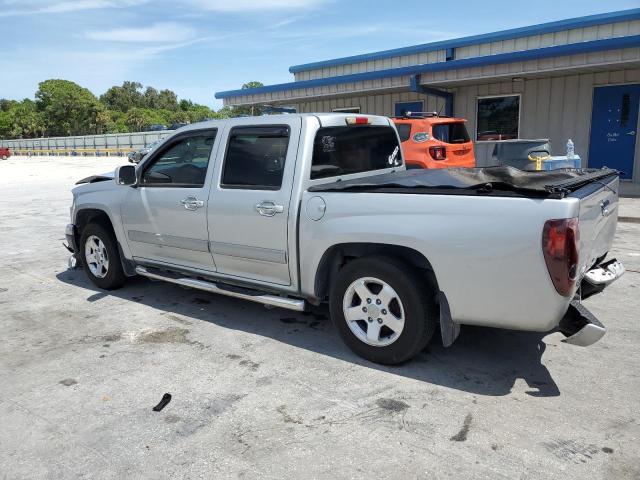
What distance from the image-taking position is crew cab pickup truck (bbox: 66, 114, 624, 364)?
3.17 metres

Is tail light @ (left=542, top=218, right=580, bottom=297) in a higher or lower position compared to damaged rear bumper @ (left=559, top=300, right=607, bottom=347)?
higher

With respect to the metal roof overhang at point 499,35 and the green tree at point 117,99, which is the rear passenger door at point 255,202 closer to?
the metal roof overhang at point 499,35

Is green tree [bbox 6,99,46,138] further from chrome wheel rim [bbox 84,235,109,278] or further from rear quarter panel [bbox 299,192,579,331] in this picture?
rear quarter panel [bbox 299,192,579,331]

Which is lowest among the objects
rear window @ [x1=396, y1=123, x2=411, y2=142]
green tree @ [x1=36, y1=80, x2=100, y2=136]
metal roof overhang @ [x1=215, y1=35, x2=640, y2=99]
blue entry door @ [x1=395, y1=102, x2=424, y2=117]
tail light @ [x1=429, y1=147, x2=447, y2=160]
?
tail light @ [x1=429, y1=147, x2=447, y2=160]

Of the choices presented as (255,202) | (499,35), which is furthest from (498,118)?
(255,202)

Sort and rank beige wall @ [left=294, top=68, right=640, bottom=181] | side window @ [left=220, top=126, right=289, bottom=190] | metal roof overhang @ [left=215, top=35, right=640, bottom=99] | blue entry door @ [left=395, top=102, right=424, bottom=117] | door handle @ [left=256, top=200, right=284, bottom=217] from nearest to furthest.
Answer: door handle @ [left=256, top=200, right=284, bottom=217] → side window @ [left=220, top=126, right=289, bottom=190] → metal roof overhang @ [left=215, top=35, right=640, bottom=99] → beige wall @ [left=294, top=68, right=640, bottom=181] → blue entry door @ [left=395, top=102, right=424, bottom=117]

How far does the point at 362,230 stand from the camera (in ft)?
12.1

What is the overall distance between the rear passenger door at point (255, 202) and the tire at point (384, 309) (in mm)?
584

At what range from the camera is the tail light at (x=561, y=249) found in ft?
9.77

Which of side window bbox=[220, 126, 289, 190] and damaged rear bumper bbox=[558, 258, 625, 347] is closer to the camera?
damaged rear bumper bbox=[558, 258, 625, 347]

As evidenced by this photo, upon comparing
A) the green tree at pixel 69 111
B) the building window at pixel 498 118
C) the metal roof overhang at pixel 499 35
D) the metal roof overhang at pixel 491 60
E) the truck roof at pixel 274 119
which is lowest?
the truck roof at pixel 274 119

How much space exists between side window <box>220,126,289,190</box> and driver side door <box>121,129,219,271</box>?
0.67 feet

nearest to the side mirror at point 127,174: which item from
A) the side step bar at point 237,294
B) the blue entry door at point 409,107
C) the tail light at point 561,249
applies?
the side step bar at point 237,294

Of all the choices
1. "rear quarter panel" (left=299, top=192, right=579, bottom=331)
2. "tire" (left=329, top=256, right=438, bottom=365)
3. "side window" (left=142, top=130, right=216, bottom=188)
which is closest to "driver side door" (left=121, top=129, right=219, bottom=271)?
"side window" (left=142, top=130, right=216, bottom=188)
